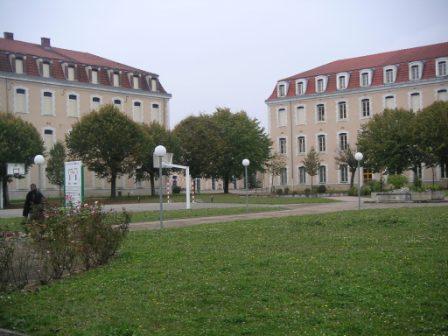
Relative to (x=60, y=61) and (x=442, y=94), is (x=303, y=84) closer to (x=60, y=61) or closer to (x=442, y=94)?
(x=442, y=94)

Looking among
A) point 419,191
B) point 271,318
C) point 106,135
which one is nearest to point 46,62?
point 106,135

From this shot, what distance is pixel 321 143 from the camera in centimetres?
6556

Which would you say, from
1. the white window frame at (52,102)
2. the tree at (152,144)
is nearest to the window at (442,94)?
the tree at (152,144)

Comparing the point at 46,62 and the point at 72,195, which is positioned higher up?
the point at 46,62

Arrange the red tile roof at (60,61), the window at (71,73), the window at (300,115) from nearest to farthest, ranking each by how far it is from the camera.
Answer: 1. the red tile roof at (60,61)
2. the window at (71,73)
3. the window at (300,115)

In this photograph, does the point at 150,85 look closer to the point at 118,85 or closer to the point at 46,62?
the point at 118,85

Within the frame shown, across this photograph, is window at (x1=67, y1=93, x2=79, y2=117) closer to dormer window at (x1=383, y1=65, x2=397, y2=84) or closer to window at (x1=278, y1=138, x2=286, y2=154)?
window at (x1=278, y1=138, x2=286, y2=154)

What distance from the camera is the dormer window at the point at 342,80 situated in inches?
2459

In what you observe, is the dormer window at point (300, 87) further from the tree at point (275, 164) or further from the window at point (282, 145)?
the tree at point (275, 164)

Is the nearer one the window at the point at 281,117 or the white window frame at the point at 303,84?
the white window frame at the point at 303,84

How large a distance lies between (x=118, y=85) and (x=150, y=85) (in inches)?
189

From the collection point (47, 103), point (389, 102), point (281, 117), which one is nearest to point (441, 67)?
point (389, 102)

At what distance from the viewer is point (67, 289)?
8.78 meters

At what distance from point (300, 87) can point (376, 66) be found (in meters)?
9.16
